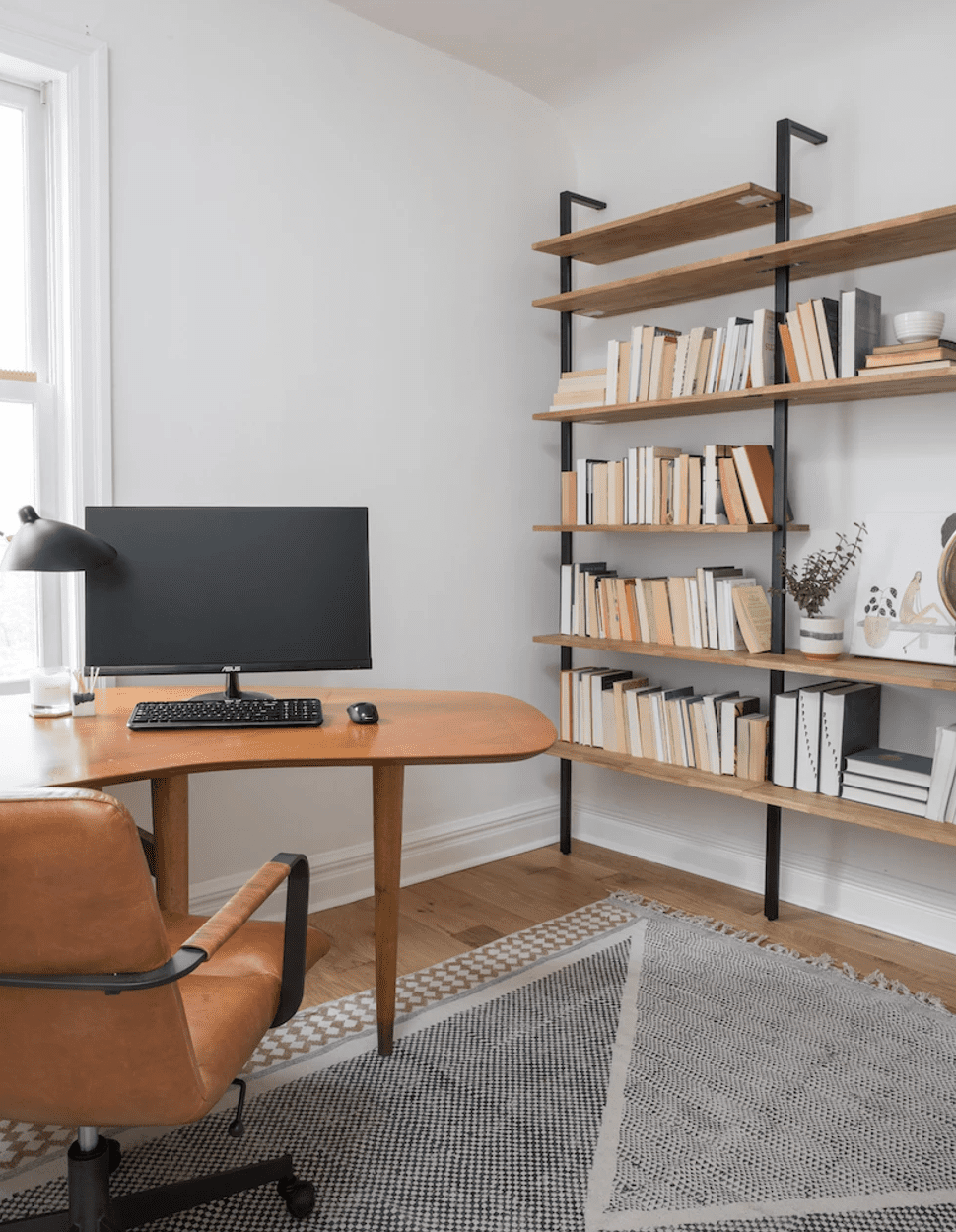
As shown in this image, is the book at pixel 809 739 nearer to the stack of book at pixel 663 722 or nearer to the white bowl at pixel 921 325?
the stack of book at pixel 663 722

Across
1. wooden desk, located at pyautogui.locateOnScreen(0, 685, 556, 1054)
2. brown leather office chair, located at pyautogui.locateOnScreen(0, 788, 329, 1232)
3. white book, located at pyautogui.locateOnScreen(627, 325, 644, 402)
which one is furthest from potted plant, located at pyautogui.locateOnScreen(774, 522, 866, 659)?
brown leather office chair, located at pyautogui.locateOnScreen(0, 788, 329, 1232)

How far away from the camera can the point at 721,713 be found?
308cm

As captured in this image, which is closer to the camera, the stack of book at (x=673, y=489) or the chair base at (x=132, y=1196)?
the chair base at (x=132, y=1196)

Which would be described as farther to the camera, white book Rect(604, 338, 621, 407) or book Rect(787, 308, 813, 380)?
white book Rect(604, 338, 621, 407)

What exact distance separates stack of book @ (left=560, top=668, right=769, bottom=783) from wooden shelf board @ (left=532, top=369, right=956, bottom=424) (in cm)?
89

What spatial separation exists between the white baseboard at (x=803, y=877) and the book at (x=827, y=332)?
150 centimetres

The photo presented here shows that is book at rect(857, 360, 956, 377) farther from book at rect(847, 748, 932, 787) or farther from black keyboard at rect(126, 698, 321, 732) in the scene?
black keyboard at rect(126, 698, 321, 732)

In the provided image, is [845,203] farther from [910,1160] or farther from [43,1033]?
[43,1033]

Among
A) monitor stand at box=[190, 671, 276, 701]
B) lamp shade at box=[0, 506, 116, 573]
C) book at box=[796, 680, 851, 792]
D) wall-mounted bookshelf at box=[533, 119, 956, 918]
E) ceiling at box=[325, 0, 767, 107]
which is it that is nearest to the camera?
lamp shade at box=[0, 506, 116, 573]

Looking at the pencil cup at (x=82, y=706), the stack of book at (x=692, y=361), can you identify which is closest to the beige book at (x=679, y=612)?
the stack of book at (x=692, y=361)

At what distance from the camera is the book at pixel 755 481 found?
2.95m

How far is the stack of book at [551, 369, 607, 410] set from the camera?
3344 mm

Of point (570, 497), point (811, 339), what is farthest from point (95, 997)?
point (570, 497)

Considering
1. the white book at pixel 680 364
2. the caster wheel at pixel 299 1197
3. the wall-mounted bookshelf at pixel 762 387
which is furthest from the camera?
the white book at pixel 680 364
